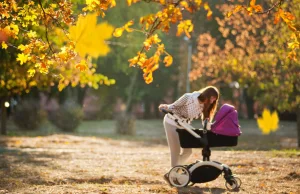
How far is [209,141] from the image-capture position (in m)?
9.40

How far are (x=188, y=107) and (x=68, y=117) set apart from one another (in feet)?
76.0

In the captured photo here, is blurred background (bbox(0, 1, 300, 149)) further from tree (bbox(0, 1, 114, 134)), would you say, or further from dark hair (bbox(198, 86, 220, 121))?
dark hair (bbox(198, 86, 220, 121))

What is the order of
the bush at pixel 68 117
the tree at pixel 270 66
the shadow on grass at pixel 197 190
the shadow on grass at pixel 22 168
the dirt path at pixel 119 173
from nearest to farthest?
the shadow on grass at pixel 197 190 → the dirt path at pixel 119 173 → the shadow on grass at pixel 22 168 → the tree at pixel 270 66 → the bush at pixel 68 117

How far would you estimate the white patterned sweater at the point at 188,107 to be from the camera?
31.8ft

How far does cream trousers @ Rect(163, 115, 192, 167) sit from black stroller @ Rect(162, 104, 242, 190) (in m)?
0.25

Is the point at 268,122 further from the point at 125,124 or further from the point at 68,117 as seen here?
the point at 68,117

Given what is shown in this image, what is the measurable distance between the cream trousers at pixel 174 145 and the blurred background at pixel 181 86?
29.8ft

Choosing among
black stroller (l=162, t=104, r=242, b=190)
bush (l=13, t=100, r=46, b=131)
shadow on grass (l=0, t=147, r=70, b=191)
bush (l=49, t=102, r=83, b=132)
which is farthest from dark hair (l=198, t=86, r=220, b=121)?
bush (l=49, t=102, r=83, b=132)

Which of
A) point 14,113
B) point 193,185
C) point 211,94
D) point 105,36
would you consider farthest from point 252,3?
point 14,113


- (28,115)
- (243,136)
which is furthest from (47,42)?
(243,136)

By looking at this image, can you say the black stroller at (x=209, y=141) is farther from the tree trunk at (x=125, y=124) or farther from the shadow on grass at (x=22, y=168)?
the tree trunk at (x=125, y=124)

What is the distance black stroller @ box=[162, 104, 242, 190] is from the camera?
9344mm

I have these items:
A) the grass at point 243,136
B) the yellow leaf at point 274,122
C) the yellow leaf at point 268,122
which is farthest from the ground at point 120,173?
the yellow leaf at point 274,122

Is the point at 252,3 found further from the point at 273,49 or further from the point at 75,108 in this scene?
the point at 75,108
